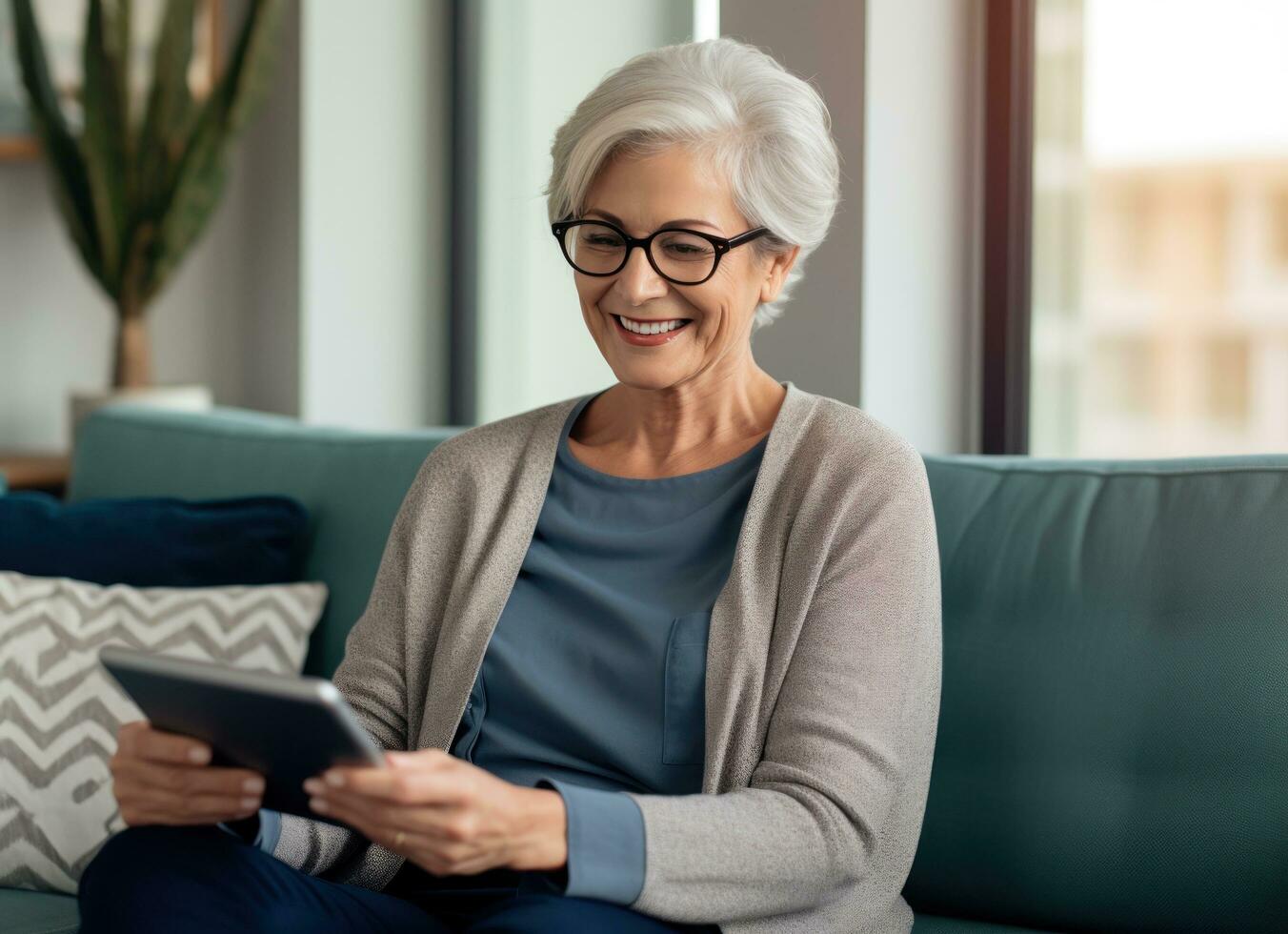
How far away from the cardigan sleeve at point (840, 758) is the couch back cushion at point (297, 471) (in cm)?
76

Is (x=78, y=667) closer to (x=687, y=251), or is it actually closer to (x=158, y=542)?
(x=158, y=542)

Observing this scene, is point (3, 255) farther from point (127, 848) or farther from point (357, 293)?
point (127, 848)

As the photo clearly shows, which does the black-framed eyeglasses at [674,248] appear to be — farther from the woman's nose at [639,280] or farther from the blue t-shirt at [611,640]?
the blue t-shirt at [611,640]

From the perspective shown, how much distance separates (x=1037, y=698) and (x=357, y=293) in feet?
6.59

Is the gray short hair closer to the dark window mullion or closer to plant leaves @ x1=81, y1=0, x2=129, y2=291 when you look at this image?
the dark window mullion

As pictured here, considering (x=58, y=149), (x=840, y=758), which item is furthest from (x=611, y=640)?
(x=58, y=149)

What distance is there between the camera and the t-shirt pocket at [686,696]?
50.5 inches

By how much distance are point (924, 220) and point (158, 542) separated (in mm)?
1125

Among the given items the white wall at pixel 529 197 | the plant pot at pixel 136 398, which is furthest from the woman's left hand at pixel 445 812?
the plant pot at pixel 136 398

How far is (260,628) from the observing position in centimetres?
172

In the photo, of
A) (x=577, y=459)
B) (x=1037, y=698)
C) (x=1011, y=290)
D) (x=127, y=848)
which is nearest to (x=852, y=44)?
(x=1011, y=290)

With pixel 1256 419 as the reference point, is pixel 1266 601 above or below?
below

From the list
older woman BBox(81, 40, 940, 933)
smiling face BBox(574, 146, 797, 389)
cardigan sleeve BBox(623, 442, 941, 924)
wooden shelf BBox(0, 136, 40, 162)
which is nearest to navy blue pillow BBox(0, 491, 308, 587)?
older woman BBox(81, 40, 940, 933)

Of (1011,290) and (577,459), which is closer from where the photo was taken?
(577,459)
